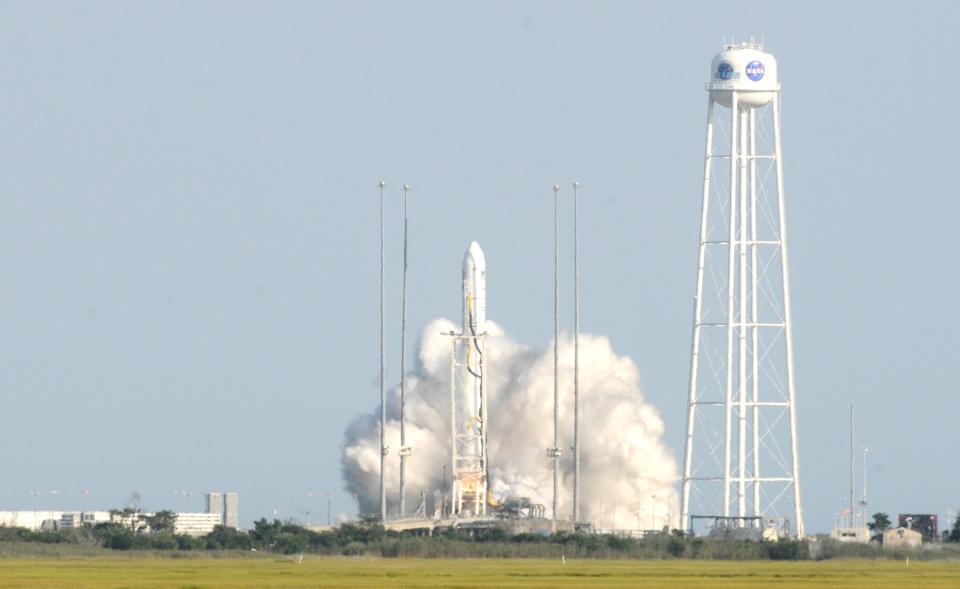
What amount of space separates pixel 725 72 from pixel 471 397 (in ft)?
92.3

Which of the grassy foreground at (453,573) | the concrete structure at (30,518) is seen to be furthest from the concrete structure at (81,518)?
the grassy foreground at (453,573)

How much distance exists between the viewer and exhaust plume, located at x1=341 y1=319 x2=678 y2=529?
520ft

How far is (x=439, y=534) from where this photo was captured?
136 metres

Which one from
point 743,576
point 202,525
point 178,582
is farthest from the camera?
point 202,525

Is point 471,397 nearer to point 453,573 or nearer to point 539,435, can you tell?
point 539,435

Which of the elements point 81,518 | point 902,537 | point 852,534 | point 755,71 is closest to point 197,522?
point 81,518

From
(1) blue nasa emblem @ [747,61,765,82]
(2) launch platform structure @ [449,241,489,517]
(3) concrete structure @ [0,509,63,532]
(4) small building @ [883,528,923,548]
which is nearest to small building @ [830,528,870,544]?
(4) small building @ [883,528,923,548]

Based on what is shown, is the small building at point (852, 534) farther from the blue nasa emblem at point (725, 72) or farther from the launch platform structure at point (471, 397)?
the blue nasa emblem at point (725, 72)

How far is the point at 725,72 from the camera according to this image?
128750 mm

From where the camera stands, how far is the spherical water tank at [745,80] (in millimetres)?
128250

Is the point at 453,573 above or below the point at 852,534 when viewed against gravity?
below

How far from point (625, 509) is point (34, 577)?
6893 centimetres

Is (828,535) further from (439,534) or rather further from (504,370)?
(504,370)

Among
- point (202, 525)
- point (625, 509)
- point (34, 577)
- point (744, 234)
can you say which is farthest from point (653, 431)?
point (34, 577)
